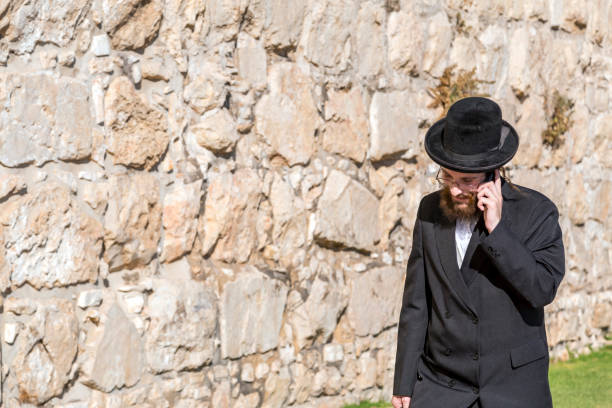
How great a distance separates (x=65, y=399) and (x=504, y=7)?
443 centimetres

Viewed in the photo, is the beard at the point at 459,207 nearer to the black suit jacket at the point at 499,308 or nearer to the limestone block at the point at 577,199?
the black suit jacket at the point at 499,308

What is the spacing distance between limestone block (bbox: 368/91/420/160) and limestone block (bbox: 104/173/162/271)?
5.75ft

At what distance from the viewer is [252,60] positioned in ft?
15.8

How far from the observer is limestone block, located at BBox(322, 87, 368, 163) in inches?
209

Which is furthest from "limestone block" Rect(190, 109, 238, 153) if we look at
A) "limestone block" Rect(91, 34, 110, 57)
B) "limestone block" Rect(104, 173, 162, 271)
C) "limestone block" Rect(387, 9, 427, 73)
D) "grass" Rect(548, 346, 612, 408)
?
"grass" Rect(548, 346, 612, 408)

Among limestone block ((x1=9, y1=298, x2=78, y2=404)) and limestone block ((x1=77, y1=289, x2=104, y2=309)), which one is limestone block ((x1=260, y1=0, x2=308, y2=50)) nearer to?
limestone block ((x1=77, y1=289, x2=104, y2=309))

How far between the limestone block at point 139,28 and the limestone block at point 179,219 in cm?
70

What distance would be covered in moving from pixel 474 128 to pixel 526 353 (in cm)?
77

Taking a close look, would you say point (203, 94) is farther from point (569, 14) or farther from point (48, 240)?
point (569, 14)

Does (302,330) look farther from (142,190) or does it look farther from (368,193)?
(142,190)

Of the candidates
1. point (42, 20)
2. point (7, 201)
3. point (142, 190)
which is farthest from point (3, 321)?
point (42, 20)

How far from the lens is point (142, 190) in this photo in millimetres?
4195

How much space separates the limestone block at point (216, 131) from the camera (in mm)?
4523

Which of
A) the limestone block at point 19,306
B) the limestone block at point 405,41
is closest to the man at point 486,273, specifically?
the limestone block at point 19,306
